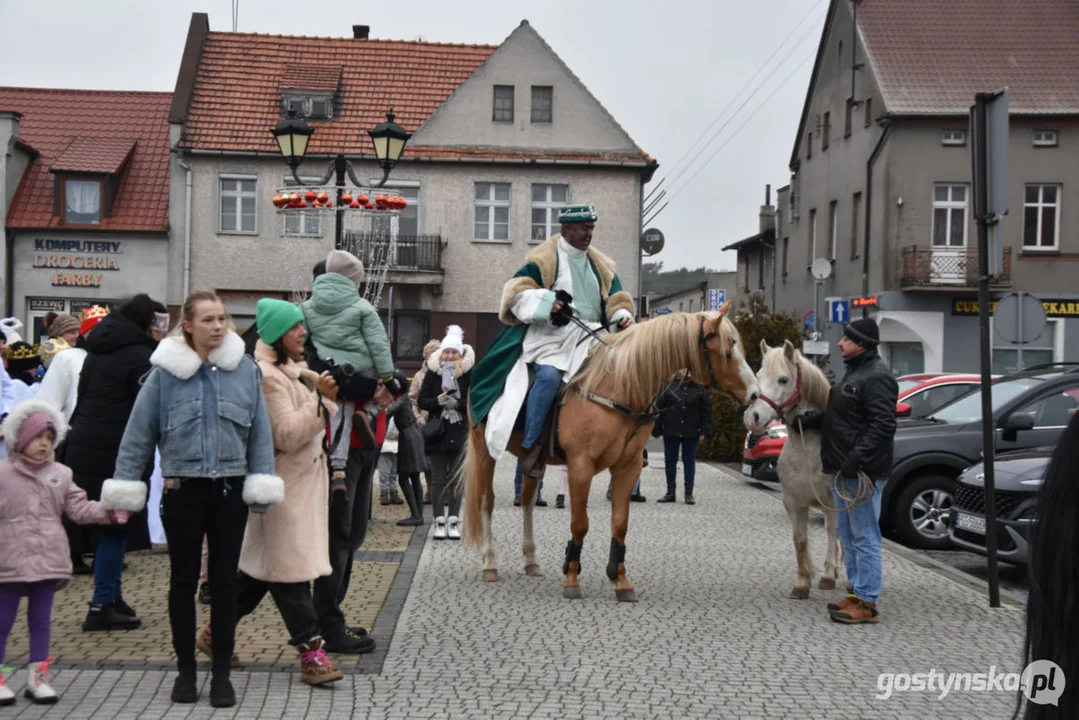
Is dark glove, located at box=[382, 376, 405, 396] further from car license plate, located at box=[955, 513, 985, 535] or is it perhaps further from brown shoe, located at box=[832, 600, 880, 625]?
car license plate, located at box=[955, 513, 985, 535]

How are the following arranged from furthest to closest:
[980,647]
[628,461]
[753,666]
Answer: [628,461] → [980,647] → [753,666]

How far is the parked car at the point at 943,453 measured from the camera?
12.7 m

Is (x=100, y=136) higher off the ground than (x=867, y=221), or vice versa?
(x=100, y=136)

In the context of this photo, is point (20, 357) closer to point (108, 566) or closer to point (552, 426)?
point (108, 566)

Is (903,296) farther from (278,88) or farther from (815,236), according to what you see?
(278,88)

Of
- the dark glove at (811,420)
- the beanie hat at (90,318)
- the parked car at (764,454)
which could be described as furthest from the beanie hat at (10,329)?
the parked car at (764,454)

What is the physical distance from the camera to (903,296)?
116 ft

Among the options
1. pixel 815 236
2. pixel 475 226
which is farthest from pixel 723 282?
pixel 475 226

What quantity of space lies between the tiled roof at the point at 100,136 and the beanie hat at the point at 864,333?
30.4m

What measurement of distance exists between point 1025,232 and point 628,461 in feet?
97.0

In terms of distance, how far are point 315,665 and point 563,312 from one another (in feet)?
11.7

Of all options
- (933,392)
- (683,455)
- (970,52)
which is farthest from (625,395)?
(970,52)

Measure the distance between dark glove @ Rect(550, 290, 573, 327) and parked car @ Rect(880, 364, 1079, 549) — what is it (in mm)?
5018

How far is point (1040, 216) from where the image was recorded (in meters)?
35.4
